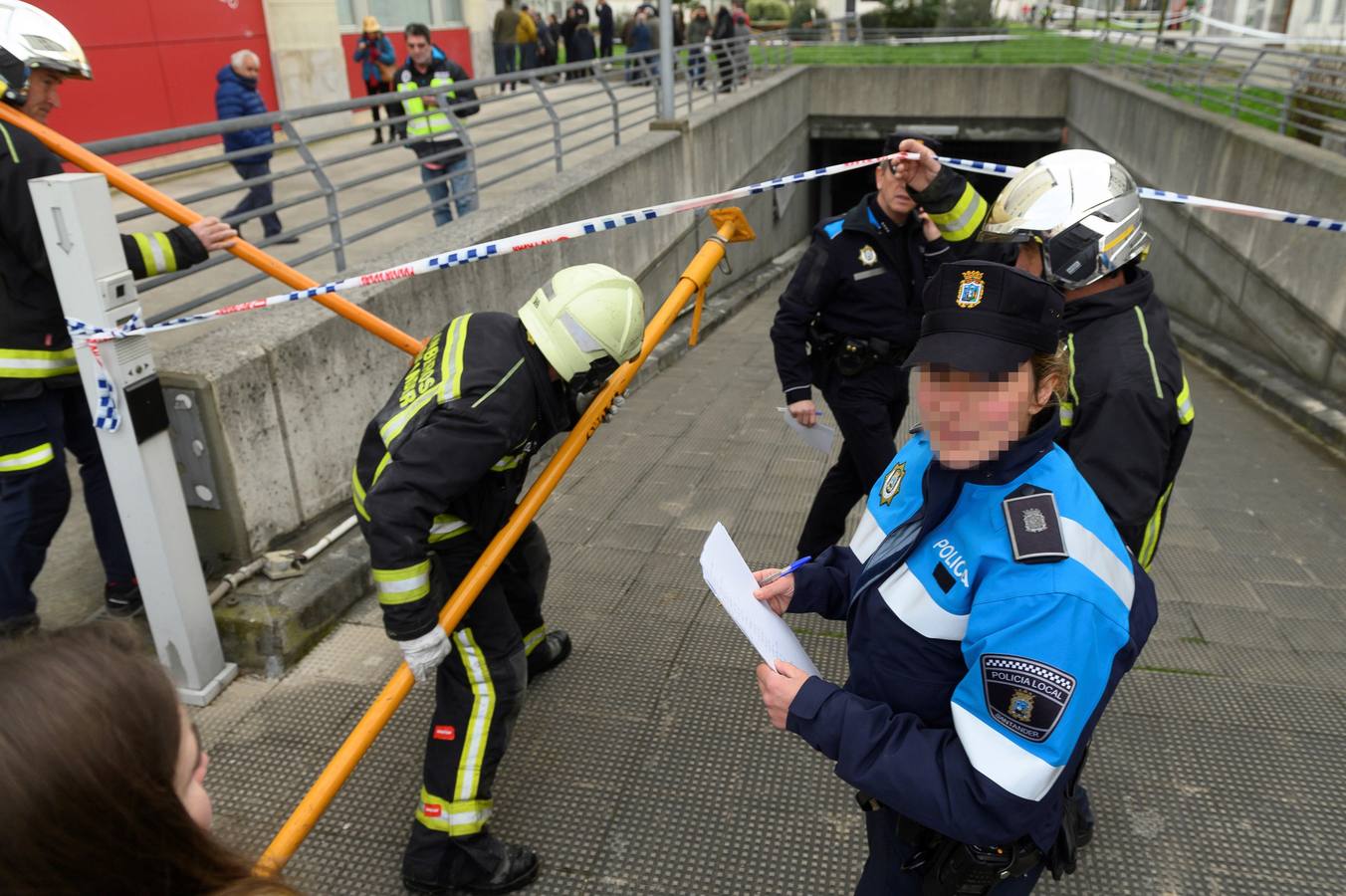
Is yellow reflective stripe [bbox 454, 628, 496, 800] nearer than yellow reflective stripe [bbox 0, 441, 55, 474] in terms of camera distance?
Yes

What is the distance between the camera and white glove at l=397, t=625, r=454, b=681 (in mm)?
2514

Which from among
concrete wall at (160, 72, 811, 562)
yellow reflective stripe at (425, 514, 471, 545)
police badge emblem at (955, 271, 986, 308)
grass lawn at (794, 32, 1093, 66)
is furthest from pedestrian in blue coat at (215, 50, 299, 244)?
grass lawn at (794, 32, 1093, 66)

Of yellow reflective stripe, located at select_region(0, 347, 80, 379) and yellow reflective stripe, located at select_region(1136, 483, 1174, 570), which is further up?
yellow reflective stripe, located at select_region(0, 347, 80, 379)

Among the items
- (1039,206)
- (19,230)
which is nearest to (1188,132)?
(1039,206)

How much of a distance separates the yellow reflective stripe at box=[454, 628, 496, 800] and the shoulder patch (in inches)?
68.4

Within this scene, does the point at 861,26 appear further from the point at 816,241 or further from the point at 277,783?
the point at 277,783

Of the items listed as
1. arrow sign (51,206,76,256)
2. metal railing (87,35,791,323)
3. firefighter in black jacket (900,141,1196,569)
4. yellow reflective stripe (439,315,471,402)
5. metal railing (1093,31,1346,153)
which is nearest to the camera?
firefighter in black jacket (900,141,1196,569)

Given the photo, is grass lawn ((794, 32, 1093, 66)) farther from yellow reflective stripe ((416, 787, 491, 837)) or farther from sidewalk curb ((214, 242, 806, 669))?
yellow reflective stripe ((416, 787, 491, 837))

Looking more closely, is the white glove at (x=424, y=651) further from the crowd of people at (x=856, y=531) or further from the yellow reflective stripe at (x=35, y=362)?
the yellow reflective stripe at (x=35, y=362)

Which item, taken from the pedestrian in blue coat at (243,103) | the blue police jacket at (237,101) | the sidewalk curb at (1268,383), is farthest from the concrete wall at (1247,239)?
the blue police jacket at (237,101)

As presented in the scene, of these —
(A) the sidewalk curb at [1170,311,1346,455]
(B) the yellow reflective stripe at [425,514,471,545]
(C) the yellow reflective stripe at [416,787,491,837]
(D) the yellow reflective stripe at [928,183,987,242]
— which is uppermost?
(D) the yellow reflective stripe at [928,183,987,242]

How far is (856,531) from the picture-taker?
6.67 ft

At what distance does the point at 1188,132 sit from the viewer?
36.4 ft

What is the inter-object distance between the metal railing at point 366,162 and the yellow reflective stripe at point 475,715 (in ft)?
6.55
